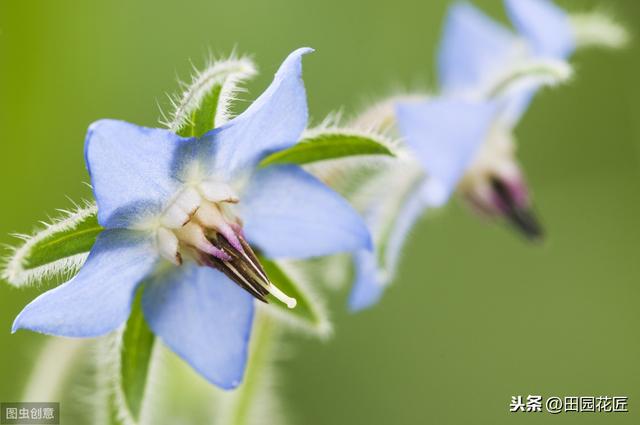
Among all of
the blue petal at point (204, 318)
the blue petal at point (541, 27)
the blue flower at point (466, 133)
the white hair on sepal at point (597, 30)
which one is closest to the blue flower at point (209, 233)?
the blue petal at point (204, 318)

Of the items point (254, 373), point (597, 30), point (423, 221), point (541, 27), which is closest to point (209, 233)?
point (254, 373)

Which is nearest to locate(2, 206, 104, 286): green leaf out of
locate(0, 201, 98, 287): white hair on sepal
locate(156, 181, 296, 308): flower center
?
locate(0, 201, 98, 287): white hair on sepal

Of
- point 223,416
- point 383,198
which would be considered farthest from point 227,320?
point 383,198

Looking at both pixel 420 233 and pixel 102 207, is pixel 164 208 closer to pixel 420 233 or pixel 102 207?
pixel 102 207

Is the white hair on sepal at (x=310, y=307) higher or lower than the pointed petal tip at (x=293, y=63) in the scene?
lower

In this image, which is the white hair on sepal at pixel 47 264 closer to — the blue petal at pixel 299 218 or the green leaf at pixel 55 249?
the green leaf at pixel 55 249

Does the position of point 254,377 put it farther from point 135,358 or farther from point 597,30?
point 597,30

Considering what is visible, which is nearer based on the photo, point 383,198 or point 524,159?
point 383,198
